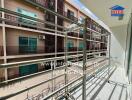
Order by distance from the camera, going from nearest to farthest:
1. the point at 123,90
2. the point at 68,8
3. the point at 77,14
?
the point at 123,90 < the point at 68,8 < the point at 77,14

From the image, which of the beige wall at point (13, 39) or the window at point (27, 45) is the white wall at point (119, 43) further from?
the beige wall at point (13, 39)

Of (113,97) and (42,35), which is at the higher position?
(42,35)

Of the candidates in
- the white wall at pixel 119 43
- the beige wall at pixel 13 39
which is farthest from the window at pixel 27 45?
the white wall at pixel 119 43

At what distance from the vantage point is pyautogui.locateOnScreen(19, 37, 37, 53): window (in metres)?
5.65

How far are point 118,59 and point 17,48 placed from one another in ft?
15.3

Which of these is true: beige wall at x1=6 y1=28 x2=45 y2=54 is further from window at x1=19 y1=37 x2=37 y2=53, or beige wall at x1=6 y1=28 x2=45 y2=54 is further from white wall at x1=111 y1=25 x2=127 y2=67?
white wall at x1=111 y1=25 x2=127 y2=67

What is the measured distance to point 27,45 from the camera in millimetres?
5766

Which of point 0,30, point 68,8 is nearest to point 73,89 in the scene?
→ point 0,30

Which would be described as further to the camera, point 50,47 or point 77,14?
point 77,14

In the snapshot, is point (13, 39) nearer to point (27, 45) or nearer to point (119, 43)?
point (27, 45)

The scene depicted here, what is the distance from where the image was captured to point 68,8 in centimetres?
905

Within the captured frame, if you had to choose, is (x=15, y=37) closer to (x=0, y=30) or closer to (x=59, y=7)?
(x=0, y=30)

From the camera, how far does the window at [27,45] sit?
5652 mm

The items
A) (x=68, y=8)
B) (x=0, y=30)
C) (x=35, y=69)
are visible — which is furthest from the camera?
(x=68, y=8)
